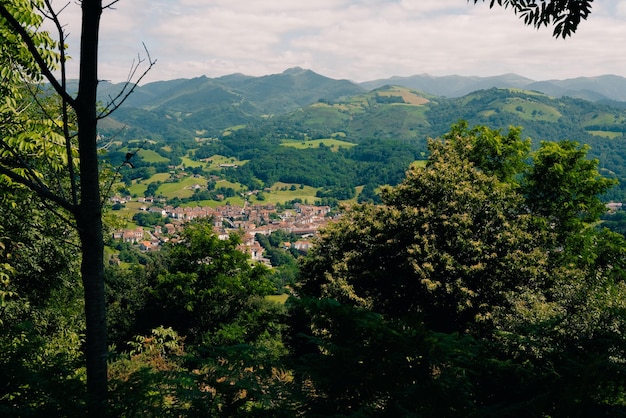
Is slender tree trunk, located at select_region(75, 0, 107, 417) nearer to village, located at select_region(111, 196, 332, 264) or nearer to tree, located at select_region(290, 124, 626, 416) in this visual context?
tree, located at select_region(290, 124, 626, 416)

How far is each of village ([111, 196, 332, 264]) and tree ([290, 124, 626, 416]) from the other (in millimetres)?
86635

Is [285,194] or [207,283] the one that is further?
[285,194]

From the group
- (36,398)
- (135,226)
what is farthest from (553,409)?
(135,226)

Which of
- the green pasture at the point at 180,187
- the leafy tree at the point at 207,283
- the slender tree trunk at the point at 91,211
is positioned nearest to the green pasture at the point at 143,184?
the green pasture at the point at 180,187

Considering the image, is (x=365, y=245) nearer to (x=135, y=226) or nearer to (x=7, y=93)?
(x=7, y=93)

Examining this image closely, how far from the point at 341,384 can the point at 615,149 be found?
243m

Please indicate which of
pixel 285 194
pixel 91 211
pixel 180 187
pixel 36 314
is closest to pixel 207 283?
pixel 36 314

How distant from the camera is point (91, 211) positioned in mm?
3393

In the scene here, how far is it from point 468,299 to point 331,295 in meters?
4.81

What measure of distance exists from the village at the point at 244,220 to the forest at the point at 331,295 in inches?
3308

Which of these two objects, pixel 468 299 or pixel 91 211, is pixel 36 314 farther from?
pixel 468 299

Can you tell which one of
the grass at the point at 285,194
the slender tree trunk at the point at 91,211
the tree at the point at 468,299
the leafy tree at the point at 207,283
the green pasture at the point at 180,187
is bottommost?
the grass at the point at 285,194

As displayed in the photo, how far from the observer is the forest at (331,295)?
342cm

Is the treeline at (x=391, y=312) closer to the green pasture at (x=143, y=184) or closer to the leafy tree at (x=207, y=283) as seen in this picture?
the leafy tree at (x=207, y=283)
